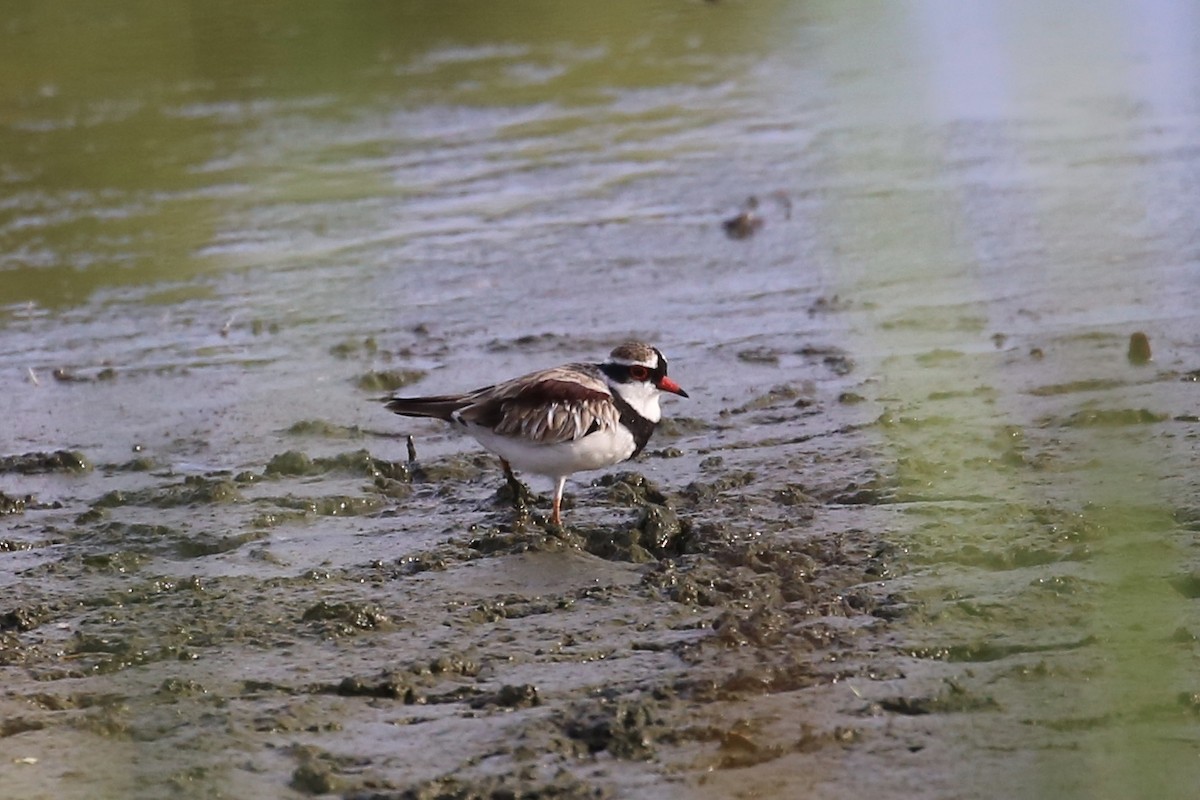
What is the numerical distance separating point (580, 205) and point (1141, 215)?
3117mm

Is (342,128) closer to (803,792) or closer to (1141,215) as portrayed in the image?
(803,792)

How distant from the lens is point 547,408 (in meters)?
5.65

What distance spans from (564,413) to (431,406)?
0.54m

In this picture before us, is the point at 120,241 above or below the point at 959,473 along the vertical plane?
above

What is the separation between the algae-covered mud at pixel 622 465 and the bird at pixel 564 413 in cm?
21

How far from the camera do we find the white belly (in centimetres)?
555

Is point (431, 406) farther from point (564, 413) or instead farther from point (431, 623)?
point (431, 623)

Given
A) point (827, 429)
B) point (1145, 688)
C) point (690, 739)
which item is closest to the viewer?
point (1145, 688)

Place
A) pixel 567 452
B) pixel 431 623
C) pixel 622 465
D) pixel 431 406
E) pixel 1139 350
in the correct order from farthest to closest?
pixel 1139 350, pixel 622 465, pixel 431 406, pixel 567 452, pixel 431 623

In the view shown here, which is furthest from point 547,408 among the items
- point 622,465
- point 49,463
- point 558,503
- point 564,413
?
point 49,463

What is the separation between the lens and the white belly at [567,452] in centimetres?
555

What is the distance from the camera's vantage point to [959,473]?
5.68 metres

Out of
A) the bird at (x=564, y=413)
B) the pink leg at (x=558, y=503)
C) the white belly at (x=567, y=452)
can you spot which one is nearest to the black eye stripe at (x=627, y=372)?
the bird at (x=564, y=413)

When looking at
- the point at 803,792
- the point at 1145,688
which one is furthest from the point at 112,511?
the point at 1145,688
